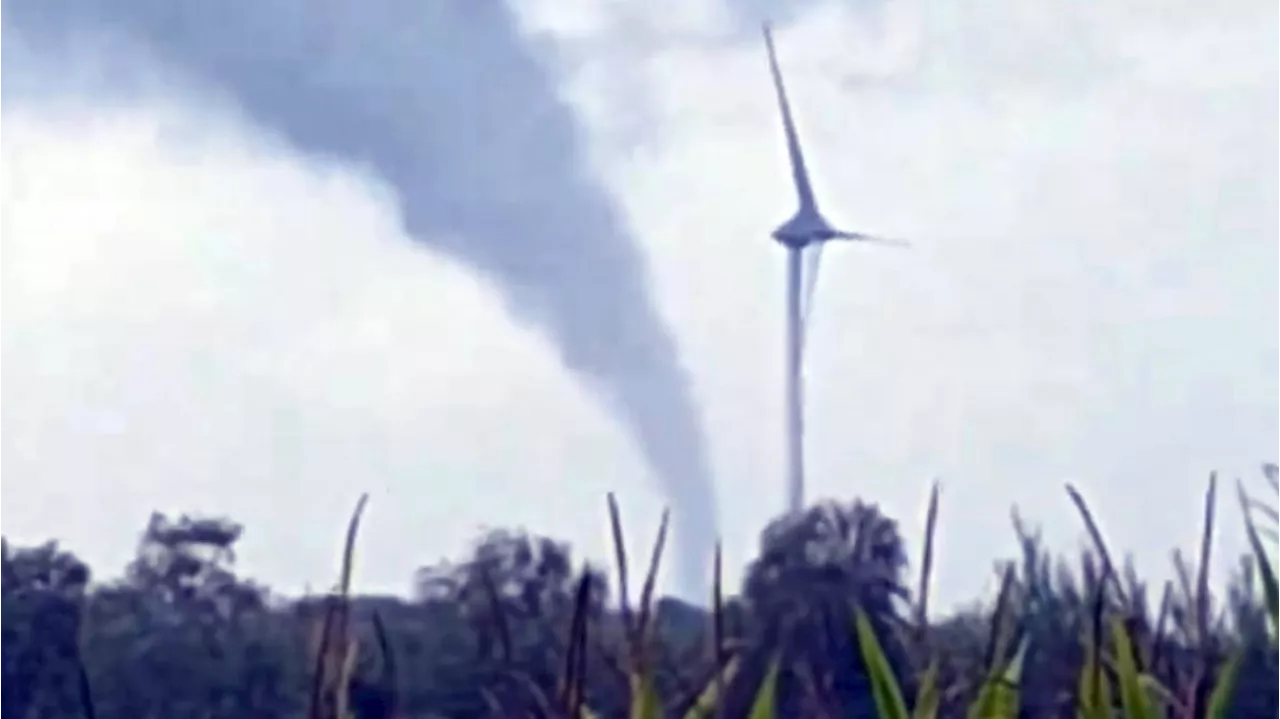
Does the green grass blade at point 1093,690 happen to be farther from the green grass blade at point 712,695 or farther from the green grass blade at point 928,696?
the green grass blade at point 712,695

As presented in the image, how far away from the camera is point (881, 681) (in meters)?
5.18

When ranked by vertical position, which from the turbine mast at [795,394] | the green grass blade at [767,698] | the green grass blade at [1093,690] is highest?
the turbine mast at [795,394]

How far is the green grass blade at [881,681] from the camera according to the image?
5.14 metres

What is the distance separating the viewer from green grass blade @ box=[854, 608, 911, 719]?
5145 millimetres

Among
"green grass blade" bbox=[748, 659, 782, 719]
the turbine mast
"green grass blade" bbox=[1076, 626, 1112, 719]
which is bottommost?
"green grass blade" bbox=[748, 659, 782, 719]

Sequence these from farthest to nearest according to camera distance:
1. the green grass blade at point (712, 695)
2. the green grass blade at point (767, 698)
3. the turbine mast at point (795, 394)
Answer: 1. the turbine mast at point (795, 394)
2. the green grass blade at point (712, 695)
3. the green grass blade at point (767, 698)

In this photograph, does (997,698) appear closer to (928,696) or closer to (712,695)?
(928,696)

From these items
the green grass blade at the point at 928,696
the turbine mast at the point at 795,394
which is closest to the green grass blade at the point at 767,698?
the green grass blade at the point at 928,696

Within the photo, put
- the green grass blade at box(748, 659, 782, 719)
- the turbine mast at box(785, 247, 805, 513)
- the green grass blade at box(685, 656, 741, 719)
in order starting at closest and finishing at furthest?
the green grass blade at box(748, 659, 782, 719)
the green grass blade at box(685, 656, 741, 719)
the turbine mast at box(785, 247, 805, 513)

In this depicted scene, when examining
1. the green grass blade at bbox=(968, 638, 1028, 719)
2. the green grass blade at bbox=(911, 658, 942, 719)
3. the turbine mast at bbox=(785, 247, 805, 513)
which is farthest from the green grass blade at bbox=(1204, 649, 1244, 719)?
the turbine mast at bbox=(785, 247, 805, 513)

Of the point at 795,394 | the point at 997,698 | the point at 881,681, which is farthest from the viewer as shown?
the point at 795,394


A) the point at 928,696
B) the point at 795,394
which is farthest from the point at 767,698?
the point at 795,394

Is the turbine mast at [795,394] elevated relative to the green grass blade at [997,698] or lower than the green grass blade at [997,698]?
elevated

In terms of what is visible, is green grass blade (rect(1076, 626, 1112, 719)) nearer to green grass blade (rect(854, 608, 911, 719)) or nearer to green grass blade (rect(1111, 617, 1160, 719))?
green grass blade (rect(1111, 617, 1160, 719))
